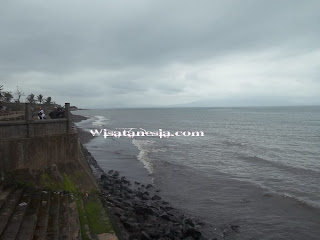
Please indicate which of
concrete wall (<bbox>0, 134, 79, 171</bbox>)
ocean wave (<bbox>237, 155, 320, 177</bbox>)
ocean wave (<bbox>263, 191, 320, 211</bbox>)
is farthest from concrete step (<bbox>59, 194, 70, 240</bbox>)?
ocean wave (<bbox>237, 155, 320, 177</bbox>)

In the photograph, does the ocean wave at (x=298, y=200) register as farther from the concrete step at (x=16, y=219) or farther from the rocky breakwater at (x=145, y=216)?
the concrete step at (x=16, y=219)

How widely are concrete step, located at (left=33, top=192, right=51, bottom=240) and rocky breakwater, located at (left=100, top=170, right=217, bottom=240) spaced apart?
2675mm

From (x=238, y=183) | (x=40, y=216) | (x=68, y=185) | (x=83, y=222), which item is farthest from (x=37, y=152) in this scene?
(x=238, y=183)

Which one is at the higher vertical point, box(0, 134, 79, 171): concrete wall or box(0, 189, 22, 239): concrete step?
box(0, 134, 79, 171): concrete wall

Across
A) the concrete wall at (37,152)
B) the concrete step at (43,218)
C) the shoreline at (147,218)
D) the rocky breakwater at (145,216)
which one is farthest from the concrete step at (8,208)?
the rocky breakwater at (145,216)

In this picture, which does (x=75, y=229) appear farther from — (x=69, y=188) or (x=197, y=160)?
(x=197, y=160)

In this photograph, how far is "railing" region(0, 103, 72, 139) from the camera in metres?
9.25

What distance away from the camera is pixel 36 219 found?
7000mm

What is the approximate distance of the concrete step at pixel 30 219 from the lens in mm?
6203

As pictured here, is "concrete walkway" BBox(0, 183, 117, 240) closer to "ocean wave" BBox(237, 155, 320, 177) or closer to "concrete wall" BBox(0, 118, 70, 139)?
"concrete wall" BBox(0, 118, 70, 139)

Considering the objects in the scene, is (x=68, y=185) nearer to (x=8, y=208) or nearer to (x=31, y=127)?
(x=31, y=127)

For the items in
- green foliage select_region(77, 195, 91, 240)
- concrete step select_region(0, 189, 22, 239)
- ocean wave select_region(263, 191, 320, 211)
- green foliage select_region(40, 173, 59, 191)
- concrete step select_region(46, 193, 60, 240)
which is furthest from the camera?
ocean wave select_region(263, 191, 320, 211)

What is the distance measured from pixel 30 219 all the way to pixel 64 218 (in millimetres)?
883

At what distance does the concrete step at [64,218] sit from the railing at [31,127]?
261cm
